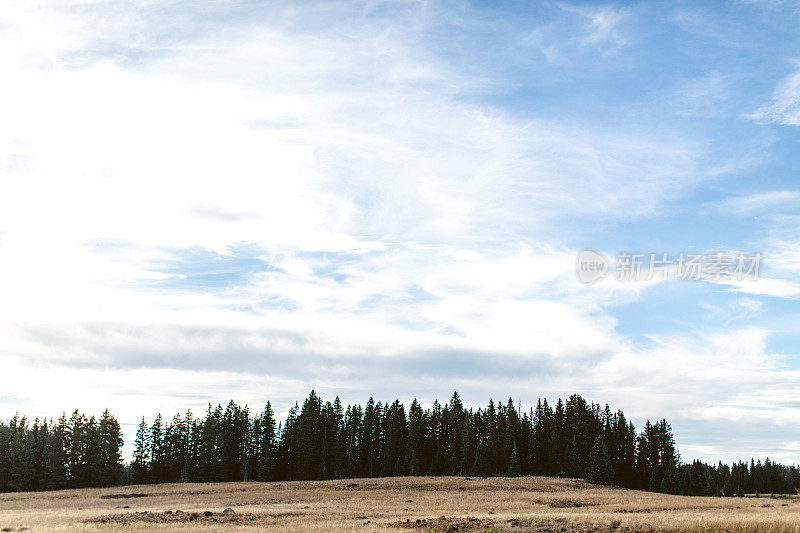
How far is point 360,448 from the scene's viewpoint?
121000 millimetres

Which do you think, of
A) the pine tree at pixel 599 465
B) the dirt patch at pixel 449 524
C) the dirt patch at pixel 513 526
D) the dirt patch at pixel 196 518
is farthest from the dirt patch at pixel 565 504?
the pine tree at pixel 599 465

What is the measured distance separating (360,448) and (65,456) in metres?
53.8

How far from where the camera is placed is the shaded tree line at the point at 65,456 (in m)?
97.4

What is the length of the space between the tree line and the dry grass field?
30.5 meters

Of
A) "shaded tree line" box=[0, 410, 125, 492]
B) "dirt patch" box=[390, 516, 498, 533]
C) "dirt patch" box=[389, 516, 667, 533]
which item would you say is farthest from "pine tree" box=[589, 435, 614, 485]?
"shaded tree line" box=[0, 410, 125, 492]

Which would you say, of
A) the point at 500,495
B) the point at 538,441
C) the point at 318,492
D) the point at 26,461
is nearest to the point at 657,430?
the point at 538,441

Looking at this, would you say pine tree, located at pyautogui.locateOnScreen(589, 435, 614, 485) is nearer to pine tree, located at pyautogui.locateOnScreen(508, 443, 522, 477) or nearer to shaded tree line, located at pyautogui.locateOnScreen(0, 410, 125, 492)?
pine tree, located at pyautogui.locateOnScreen(508, 443, 522, 477)

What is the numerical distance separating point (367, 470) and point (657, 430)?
192 ft

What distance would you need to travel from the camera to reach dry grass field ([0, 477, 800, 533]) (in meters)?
28.6

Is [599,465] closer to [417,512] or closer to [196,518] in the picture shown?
[417,512]

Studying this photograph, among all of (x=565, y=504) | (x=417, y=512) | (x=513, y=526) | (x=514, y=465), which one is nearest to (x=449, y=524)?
(x=513, y=526)

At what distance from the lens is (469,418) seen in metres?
114

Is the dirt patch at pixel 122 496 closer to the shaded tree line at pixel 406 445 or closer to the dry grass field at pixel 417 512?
the dry grass field at pixel 417 512

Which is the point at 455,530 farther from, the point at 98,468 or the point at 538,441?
the point at 98,468
